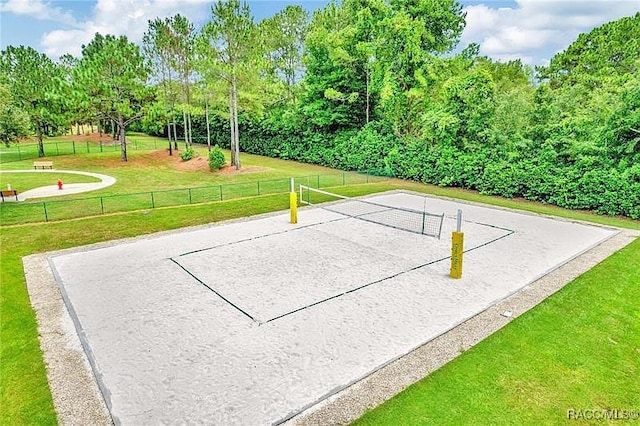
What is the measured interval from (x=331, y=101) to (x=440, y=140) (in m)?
10.9

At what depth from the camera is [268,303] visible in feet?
27.6

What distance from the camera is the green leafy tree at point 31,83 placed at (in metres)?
30.3

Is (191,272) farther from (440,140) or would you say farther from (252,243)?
(440,140)

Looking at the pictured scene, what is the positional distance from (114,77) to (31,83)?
7.97 meters

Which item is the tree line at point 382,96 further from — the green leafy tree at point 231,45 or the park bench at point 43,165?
the park bench at point 43,165

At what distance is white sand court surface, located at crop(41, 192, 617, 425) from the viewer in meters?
5.70

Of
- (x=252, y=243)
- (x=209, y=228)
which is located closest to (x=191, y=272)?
(x=252, y=243)

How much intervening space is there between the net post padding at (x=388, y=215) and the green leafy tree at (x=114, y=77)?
61.0ft

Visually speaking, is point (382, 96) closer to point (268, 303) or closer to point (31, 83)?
point (268, 303)

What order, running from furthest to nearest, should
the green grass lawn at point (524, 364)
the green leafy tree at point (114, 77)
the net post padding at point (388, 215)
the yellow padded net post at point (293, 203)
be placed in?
the green leafy tree at point (114, 77) → the yellow padded net post at point (293, 203) → the net post padding at point (388, 215) → the green grass lawn at point (524, 364)

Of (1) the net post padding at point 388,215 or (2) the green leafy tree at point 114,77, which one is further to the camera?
(2) the green leafy tree at point 114,77

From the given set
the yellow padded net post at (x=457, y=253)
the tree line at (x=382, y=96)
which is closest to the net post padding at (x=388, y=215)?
the yellow padded net post at (x=457, y=253)

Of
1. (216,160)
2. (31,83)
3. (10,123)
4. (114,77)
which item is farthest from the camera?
(31,83)

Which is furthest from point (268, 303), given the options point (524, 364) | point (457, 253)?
point (524, 364)
